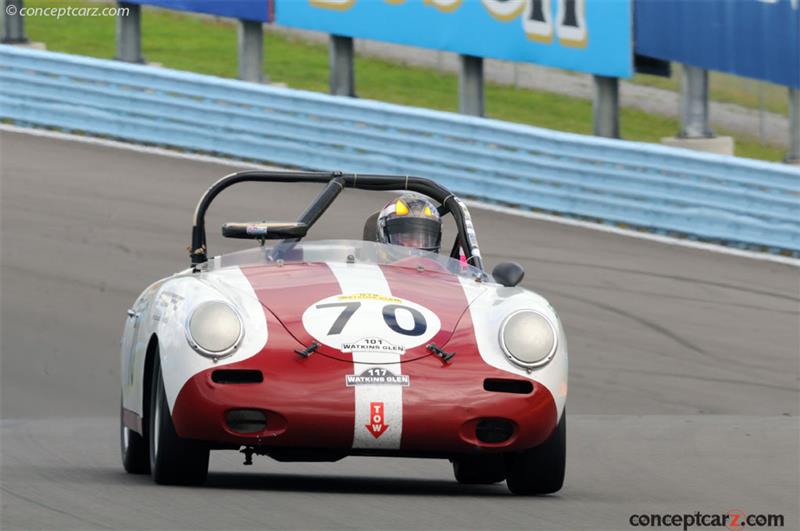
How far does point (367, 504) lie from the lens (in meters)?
5.81

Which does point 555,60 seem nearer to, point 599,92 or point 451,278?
point 599,92

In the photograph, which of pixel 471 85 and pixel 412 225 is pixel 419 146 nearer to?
pixel 471 85

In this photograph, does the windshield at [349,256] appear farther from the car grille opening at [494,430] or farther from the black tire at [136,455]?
the car grille opening at [494,430]

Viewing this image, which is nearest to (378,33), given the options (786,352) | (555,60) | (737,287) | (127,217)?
(555,60)

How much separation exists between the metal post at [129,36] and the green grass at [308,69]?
5.65 metres

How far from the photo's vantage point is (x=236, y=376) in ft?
20.1

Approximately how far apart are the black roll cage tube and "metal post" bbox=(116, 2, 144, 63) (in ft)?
46.0

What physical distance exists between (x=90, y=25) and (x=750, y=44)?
20.6m

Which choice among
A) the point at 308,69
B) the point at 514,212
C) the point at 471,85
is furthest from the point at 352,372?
the point at 308,69

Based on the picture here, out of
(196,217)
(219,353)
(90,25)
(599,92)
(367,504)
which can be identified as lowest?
(367,504)

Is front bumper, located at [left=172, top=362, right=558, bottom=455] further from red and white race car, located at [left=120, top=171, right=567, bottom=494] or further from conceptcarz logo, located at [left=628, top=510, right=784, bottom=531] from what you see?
conceptcarz logo, located at [left=628, top=510, right=784, bottom=531]

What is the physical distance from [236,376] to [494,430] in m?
0.93

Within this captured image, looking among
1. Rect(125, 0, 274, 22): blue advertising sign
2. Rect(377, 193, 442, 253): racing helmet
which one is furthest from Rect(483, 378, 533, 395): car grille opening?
Rect(125, 0, 274, 22): blue advertising sign

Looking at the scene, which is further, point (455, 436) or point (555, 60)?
point (555, 60)
